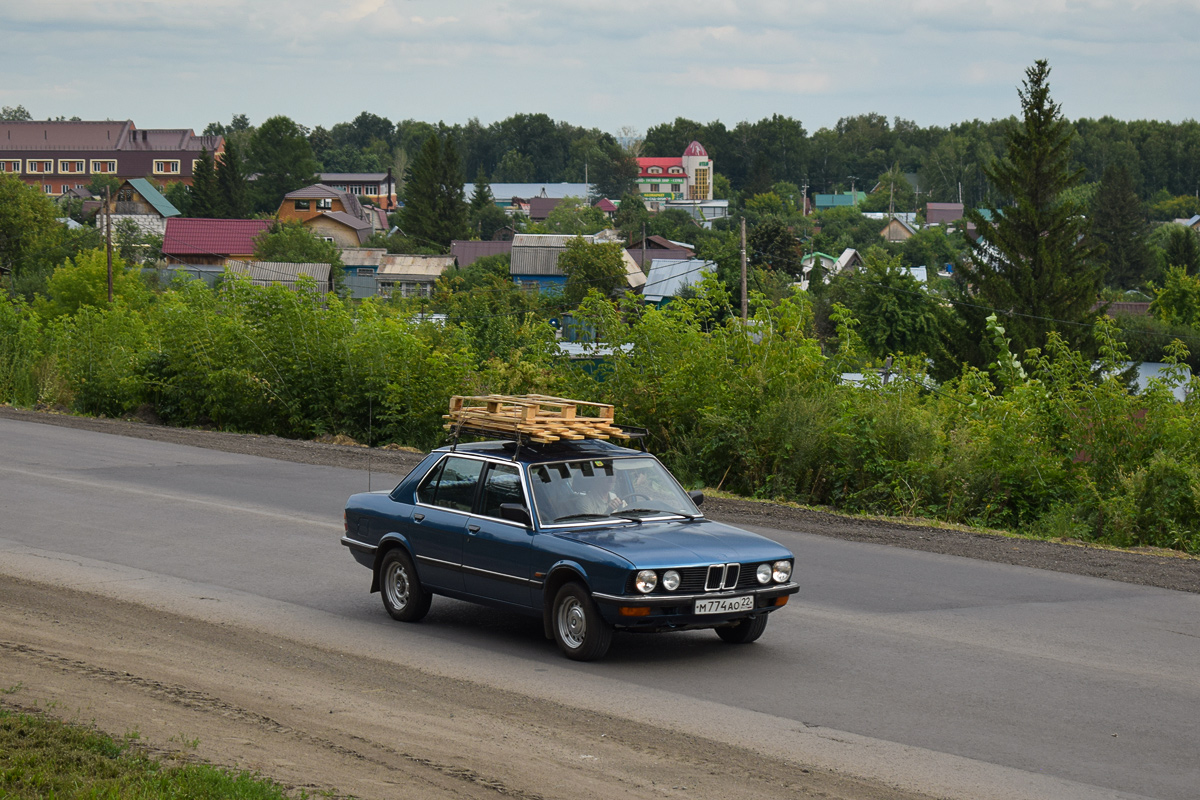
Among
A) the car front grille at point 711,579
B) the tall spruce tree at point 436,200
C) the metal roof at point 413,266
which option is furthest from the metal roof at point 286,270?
the car front grille at point 711,579

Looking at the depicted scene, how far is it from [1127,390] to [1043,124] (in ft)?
142

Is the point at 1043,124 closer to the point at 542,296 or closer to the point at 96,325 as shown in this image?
the point at 542,296

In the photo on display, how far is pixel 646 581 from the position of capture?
845cm

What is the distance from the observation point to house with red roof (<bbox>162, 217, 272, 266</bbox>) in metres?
106

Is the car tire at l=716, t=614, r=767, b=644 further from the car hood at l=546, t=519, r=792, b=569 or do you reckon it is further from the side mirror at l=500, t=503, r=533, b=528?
the side mirror at l=500, t=503, r=533, b=528

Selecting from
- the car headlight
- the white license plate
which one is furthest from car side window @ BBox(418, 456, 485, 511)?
the white license plate

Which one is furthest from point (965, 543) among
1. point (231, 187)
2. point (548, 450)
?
point (231, 187)

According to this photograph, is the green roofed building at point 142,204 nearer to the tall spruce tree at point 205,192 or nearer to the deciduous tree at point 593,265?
the tall spruce tree at point 205,192

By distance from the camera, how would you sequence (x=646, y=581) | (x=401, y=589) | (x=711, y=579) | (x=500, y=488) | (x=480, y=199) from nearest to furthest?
(x=646, y=581), (x=711, y=579), (x=500, y=488), (x=401, y=589), (x=480, y=199)

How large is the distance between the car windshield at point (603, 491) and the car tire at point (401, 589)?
152 centimetres

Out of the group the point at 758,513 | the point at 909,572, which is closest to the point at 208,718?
the point at 909,572

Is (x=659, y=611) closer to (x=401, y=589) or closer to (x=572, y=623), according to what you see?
(x=572, y=623)

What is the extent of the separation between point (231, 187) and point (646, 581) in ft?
473

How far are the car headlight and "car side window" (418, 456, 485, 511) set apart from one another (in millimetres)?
1912
